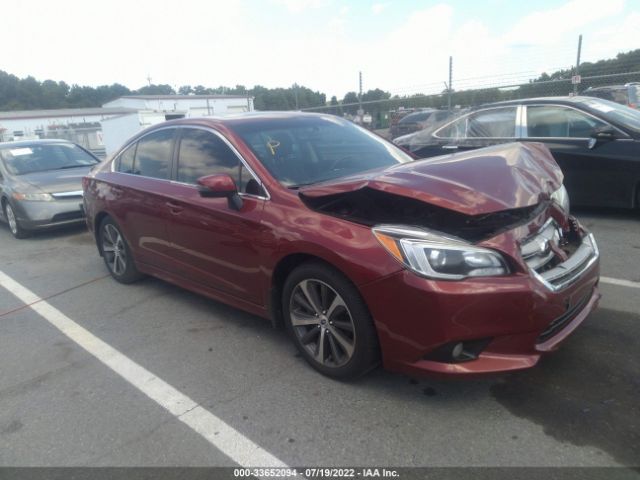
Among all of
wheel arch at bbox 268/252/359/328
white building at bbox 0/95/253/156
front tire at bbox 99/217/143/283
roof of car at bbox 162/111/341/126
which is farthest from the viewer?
white building at bbox 0/95/253/156

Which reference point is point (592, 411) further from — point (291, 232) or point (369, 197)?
point (291, 232)

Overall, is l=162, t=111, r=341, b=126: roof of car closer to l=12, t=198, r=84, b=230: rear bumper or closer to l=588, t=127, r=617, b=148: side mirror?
l=588, t=127, r=617, b=148: side mirror

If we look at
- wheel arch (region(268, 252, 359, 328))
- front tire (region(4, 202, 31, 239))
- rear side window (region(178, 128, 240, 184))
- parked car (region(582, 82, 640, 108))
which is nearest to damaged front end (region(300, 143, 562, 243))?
wheel arch (region(268, 252, 359, 328))

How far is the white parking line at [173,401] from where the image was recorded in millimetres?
2506

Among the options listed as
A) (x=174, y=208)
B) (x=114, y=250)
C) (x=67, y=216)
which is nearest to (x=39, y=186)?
(x=67, y=216)

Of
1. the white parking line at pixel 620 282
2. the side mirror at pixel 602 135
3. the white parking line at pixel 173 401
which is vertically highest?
the side mirror at pixel 602 135

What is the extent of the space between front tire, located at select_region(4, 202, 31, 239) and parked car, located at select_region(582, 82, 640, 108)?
1321 cm

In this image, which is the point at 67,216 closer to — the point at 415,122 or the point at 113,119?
the point at 415,122

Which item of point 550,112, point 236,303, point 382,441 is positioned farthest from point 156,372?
point 550,112

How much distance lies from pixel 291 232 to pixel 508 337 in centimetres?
134

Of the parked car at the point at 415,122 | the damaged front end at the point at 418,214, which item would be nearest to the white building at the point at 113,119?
the parked car at the point at 415,122

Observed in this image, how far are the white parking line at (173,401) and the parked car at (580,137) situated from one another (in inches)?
206

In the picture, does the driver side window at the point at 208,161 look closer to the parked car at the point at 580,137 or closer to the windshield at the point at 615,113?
the parked car at the point at 580,137

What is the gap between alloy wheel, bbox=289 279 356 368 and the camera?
9.53 ft
